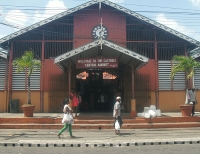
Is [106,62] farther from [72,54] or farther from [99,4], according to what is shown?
[99,4]

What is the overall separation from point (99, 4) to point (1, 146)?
39.5ft

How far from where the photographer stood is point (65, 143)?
10156mm

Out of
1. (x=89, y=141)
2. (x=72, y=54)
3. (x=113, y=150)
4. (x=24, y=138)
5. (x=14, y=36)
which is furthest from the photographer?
(x=14, y=36)

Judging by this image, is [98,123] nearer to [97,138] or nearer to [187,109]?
[97,138]

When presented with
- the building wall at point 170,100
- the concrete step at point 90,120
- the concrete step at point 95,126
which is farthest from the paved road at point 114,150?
the building wall at point 170,100

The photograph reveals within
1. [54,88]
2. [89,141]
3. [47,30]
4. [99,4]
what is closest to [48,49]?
[47,30]

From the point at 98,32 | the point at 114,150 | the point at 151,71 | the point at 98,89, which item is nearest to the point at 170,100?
the point at 151,71

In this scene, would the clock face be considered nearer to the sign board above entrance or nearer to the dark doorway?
the dark doorway

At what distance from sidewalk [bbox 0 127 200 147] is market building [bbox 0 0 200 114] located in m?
5.22

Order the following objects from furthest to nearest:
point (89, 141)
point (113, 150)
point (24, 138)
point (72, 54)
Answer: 1. point (72, 54)
2. point (24, 138)
3. point (89, 141)
4. point (113, 150)

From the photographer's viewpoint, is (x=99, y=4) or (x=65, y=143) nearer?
(x=65, y=143)

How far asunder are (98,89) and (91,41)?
12.5 ft

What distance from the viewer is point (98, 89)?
68.1 ft

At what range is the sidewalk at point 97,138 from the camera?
10164 mm
